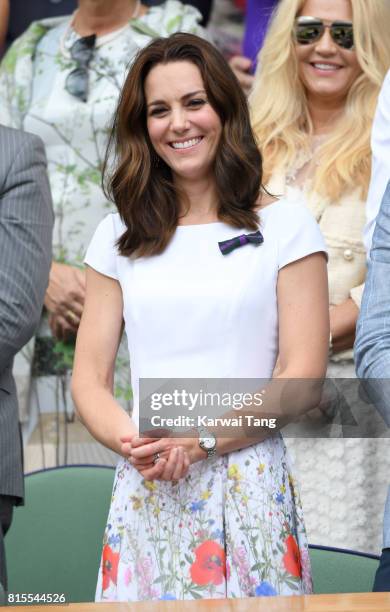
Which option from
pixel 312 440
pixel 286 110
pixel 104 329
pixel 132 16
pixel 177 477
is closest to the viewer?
pixel 177 477

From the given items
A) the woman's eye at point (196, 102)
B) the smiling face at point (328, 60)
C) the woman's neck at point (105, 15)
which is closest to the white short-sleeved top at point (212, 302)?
the woman's eye at point (196, 102)

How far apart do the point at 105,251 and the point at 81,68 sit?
138cm

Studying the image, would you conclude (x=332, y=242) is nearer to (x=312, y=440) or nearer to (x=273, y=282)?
(x=312, y=440)

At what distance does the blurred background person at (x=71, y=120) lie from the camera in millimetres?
3668

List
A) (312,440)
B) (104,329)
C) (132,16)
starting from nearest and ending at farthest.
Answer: (104,329), (312,440), (132,16)

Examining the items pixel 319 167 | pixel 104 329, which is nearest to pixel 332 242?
pixel 319 167

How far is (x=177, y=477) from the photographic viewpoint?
7.50 feet

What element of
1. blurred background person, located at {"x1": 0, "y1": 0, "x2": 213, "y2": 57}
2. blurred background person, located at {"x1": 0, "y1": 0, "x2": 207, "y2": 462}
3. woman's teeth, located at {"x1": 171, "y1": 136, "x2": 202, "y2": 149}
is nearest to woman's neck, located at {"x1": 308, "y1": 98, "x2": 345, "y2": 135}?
blurred background person, located at {"x1": 0, "y1": 0, "x2": 207, "y2": 462}

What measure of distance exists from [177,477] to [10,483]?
1.62 feet

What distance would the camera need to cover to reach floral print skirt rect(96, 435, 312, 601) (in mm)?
2289

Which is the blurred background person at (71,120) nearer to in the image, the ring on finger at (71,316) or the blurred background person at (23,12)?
the ring on finger at (71,316)

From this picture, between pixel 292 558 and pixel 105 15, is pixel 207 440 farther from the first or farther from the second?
pixel 105 15

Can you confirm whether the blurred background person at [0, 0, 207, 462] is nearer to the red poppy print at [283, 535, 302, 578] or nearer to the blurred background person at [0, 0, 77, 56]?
the blurred background person at [0, 0, 77, 56]

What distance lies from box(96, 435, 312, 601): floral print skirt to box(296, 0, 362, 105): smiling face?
4.39ft
